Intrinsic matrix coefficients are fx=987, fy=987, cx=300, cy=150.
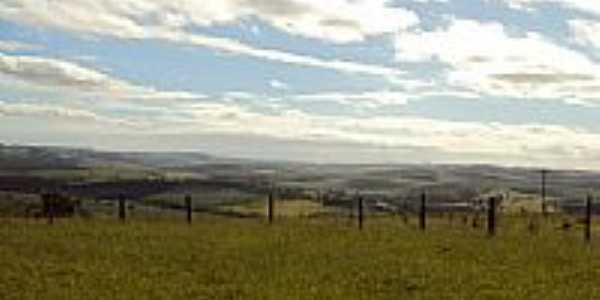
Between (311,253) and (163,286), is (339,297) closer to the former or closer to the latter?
(163,286)

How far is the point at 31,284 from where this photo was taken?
99.9 feet

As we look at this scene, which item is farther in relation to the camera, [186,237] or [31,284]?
[186,237]

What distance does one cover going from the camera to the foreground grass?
98.0 ft

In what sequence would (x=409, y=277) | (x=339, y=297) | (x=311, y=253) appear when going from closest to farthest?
(x=339, y=297)
(x=409, y=277)
(x=311, y=253)

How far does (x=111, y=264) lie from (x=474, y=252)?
17481 mm

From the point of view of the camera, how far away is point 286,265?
125 feet

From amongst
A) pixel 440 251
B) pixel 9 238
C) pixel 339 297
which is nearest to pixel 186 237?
pixel 9 238

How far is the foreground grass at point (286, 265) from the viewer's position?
2988 centimetres

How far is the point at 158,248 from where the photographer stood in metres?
45.8

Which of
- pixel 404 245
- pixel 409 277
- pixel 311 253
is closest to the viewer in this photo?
pixel 409 277

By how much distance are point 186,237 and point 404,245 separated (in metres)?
12.1

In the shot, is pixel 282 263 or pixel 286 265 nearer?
pixel 286 265

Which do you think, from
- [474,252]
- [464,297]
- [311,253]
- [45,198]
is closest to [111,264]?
[311,253]

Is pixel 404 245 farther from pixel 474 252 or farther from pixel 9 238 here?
pixel 9 238
